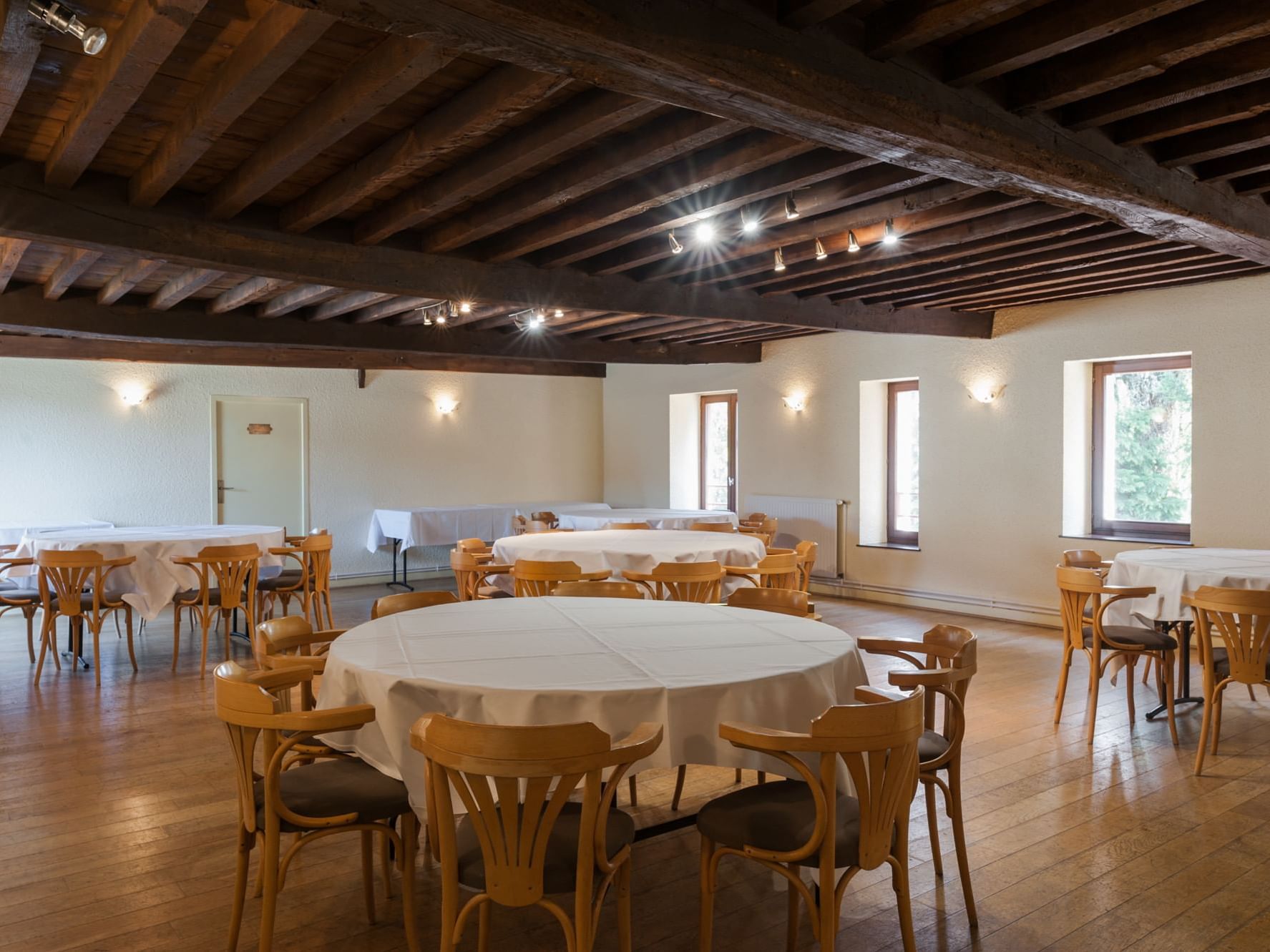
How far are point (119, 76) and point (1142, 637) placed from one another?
5.21 m

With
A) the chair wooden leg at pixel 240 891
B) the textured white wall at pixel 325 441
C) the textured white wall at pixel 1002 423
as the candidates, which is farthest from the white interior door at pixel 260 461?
the chair wooden leg at pixel 240 891

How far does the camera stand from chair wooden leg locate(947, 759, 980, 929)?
294 cm

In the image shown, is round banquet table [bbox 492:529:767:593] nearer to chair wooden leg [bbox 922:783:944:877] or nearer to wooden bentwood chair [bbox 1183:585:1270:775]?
wooden bentwood chair [bbox 1183:585:1270:775]

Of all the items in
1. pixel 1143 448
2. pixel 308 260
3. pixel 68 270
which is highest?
pixel 68 270

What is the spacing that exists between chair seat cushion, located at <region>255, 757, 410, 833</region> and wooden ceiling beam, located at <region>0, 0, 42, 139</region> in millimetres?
2229

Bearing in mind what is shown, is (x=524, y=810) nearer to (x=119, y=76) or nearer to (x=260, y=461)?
(x=119, y=76)

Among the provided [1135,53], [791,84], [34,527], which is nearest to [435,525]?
[34,527]

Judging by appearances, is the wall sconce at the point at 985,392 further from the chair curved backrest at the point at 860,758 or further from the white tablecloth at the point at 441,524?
the chair curved backrest at the point at 860,758

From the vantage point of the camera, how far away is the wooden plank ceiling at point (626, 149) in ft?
8.65

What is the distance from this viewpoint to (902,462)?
957cm

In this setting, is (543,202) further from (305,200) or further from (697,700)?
(697,700)

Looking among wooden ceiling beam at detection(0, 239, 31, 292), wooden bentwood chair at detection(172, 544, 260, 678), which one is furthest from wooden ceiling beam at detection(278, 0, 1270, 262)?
wooden bentwood chair at detection(172, 544, 260, 678)

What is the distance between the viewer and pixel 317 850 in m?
3.53

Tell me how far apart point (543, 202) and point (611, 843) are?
9.48 feet
